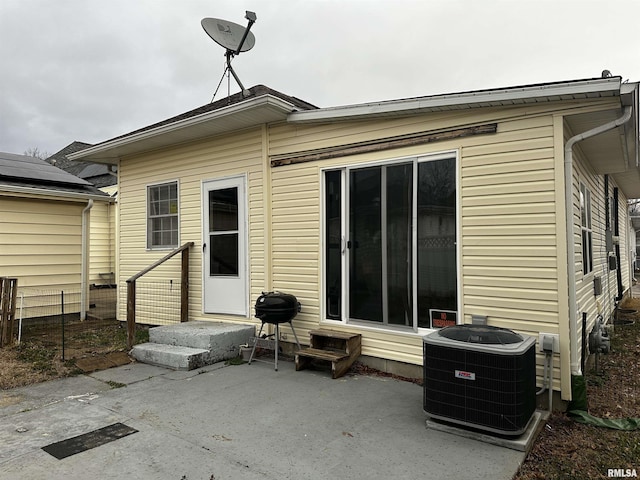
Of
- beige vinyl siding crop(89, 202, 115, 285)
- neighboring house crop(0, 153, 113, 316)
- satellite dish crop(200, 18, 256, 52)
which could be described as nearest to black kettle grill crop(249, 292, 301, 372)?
satellite dish crop(200, 18, 256, 52)

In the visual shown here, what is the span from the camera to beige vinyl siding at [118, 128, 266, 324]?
573cm

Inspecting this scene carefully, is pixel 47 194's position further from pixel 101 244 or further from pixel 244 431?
pixel 101 244

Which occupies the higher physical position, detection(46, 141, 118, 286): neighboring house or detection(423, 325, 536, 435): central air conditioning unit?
detection(46, 141, 118, 286): neighboring house

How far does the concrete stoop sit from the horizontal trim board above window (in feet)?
7.83

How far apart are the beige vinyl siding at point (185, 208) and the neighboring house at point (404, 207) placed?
0.03m

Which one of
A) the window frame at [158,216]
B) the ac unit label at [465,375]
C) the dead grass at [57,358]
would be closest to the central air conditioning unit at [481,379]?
the ac unit label at [465,375]

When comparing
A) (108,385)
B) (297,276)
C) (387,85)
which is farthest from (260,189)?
(387,85)

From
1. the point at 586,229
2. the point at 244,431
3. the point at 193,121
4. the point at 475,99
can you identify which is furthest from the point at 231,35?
the point at 586,229

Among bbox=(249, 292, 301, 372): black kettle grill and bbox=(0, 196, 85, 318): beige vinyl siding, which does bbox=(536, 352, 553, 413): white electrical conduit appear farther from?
bbox=(0, 196, 85, 318): beige vinyl siding

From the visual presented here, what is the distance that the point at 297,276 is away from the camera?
534 cm

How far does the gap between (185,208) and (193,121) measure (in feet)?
5.20

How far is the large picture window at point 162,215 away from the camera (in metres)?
6.84

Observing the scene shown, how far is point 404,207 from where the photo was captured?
443cm

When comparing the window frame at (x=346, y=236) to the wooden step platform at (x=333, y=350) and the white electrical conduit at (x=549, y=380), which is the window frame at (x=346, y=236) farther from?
the white electrical conduit at (x=549, y=380)
